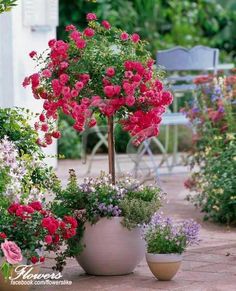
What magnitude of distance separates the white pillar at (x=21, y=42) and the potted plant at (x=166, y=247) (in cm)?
362

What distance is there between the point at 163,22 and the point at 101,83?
9936 mm

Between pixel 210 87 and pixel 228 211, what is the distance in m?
1.45

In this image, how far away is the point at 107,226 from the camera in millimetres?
6156

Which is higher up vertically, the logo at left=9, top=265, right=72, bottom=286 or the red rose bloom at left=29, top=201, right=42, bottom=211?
the red rose bloom at left=29, top=201, right=42, bottom=211

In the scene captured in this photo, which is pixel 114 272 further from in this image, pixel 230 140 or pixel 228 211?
pixel 230 140

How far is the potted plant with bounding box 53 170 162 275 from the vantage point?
614 centimetres

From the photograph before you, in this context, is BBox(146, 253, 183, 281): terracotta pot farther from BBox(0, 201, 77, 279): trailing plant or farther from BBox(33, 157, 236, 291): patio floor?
BBox(0, 201, 77, 279): trailing plant

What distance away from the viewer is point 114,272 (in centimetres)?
624

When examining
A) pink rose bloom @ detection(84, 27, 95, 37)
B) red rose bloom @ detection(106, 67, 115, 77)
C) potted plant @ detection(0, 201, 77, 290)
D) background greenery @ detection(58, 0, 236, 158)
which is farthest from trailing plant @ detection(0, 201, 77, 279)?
background greenery @ detection(58, 0, 236, 158)

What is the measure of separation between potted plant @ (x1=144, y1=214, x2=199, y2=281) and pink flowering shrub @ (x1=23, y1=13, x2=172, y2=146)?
0.65 meters

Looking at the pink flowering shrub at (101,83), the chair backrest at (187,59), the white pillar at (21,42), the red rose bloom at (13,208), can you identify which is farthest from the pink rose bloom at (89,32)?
the chair backrest at (187,59)

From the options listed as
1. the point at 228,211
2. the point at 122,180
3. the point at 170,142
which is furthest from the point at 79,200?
the point at 170,142

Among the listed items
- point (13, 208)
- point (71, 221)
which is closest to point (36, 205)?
point (13, 208)

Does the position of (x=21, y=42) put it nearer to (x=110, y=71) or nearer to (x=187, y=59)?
(x=187, y=59)
